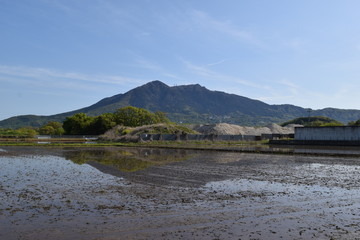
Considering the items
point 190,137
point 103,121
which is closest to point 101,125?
point 103,121

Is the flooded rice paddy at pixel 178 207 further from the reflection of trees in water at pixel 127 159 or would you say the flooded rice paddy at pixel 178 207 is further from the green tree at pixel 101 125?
the green tree at pixel 101 125

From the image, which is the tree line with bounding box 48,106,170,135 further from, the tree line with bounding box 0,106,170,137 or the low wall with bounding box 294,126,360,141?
the low wall with bounding box 294,126,360,141

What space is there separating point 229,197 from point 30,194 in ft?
25.7

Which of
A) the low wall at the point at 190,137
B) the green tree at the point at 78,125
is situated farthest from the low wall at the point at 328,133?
the green tree at the point at 78,125

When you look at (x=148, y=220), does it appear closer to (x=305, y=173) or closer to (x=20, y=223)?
(x=20, y=223)

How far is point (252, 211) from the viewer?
10.3m

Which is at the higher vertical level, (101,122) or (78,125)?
(101,122)

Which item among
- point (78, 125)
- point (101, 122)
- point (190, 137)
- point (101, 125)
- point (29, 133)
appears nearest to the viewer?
point (190, 137)

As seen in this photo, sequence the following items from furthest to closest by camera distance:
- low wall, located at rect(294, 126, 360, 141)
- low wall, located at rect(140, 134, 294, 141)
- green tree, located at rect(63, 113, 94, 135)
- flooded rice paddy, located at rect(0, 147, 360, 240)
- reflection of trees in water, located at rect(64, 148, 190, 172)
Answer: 1. green tree, located at rect(63, 113, 94, 135)
2. low wall, located at rect(140, 134, 294, 141)
3. low wall, located at rect(294, 126, 360, 141)
4. reflection of trees in water, located at rect(64, 148, 190, 172)
5. flooded rice paddy, located at rect(0, 147, 360, 240)

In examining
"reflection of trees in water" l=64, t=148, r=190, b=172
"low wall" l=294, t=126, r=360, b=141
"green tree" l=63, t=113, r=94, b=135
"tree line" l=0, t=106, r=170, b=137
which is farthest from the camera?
"green tree" l=63, t=113, r=94, b=135

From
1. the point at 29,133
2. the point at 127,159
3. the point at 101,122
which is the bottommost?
the point at 127,159

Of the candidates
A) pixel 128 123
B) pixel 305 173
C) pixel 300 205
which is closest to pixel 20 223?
pixel 300 205

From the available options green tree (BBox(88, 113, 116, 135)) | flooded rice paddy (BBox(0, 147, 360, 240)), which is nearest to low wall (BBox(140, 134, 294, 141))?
green tree (BBox(88, 113, 116, 135))

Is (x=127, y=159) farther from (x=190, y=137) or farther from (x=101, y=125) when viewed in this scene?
(x=101, y=125)
